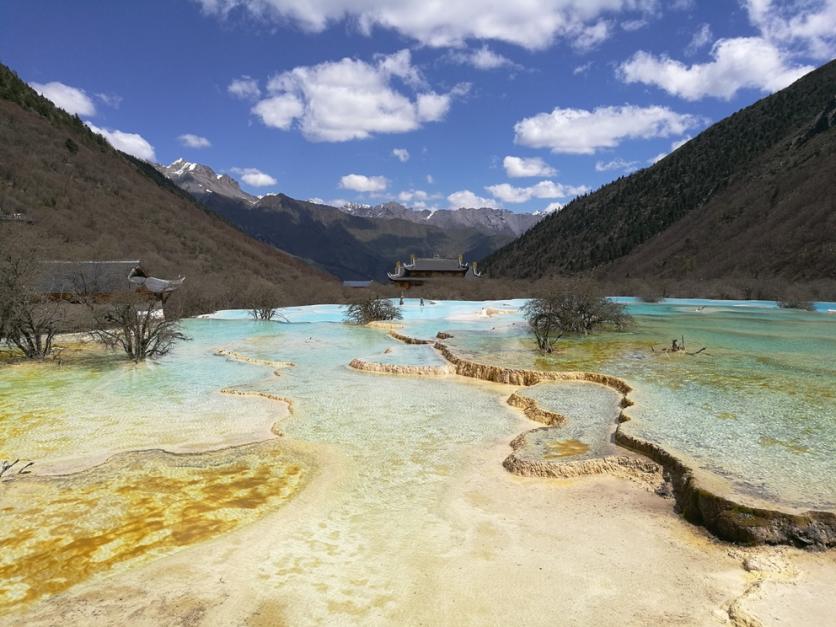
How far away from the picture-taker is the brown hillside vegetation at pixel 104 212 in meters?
40.9

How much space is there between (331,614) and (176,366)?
12.6 meters

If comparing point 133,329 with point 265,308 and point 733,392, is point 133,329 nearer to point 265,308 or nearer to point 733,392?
point 265,308

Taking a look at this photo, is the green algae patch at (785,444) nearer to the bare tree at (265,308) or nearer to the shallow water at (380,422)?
the shallow water at (380,422)

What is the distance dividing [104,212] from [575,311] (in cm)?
4858

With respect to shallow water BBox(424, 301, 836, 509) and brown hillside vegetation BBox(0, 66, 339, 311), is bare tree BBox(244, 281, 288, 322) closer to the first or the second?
brown hillside vegetation BBox(0, 66, 339, 311)

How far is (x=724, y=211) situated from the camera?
6588 cm

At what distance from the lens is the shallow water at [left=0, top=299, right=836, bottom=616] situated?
536 cm

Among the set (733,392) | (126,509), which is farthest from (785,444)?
(126,509)

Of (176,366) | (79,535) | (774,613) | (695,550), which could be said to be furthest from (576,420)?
(176,366)

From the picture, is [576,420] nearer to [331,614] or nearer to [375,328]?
[331,614]

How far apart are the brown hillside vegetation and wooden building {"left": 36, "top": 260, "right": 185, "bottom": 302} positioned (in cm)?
462

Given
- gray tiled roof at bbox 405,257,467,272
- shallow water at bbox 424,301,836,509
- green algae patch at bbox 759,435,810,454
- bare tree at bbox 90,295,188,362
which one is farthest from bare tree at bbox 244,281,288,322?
gray tiled roof at bbox 405,257,467,272

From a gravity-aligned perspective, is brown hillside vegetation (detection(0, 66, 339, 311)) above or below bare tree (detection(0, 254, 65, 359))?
above

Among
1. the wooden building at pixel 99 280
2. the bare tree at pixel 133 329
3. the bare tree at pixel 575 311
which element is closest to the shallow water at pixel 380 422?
the bare tree at pixel 133 329
